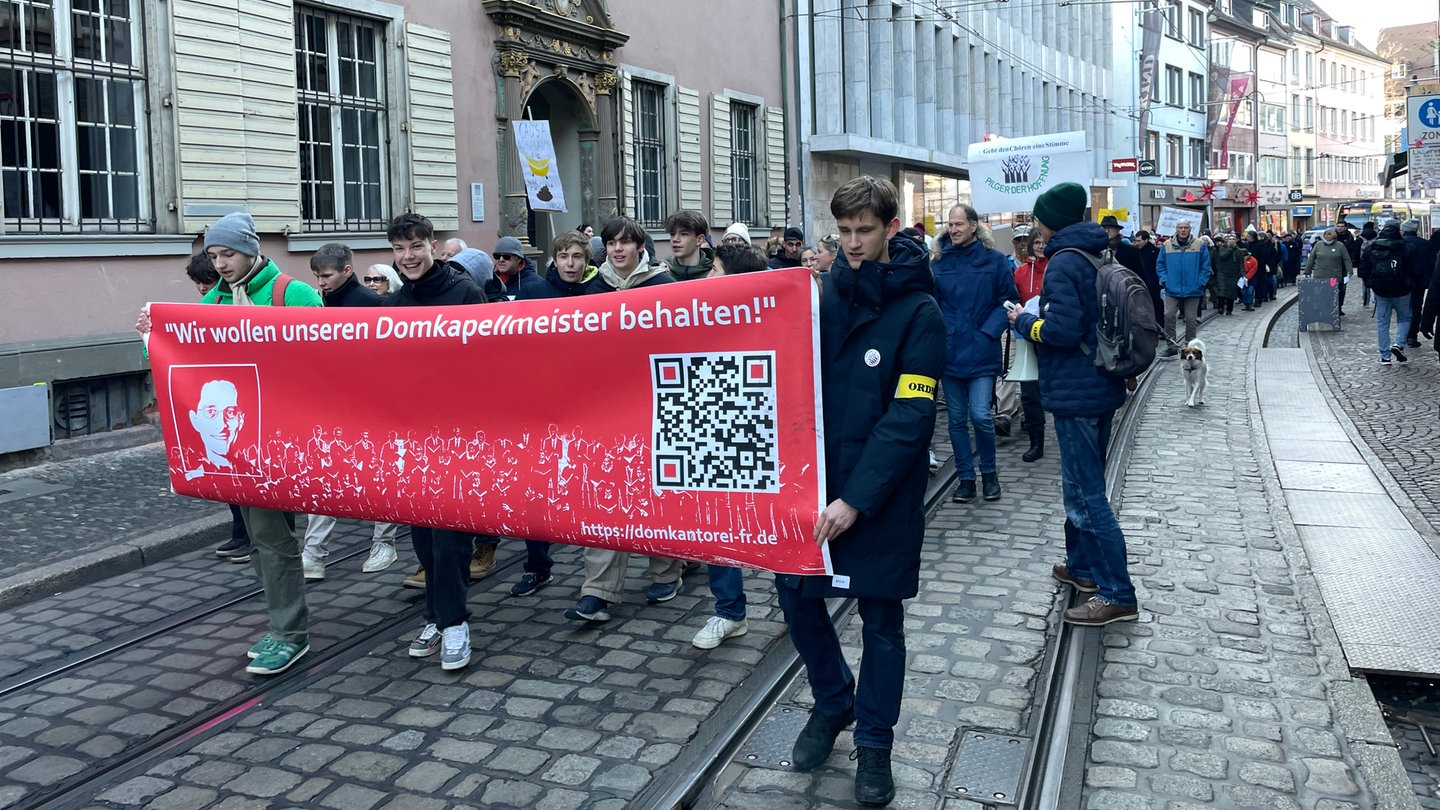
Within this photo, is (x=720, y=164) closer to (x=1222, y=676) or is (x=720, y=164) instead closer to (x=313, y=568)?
(x=313, y=568)

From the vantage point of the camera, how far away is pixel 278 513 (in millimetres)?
5496

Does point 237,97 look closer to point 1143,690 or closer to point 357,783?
point 357,783

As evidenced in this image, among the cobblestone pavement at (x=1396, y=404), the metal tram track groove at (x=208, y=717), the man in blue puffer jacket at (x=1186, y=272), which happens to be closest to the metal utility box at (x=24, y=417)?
the metal tram track groove at (x=208, y=717)

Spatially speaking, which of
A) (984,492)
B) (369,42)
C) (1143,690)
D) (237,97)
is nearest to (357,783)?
(1143,690)

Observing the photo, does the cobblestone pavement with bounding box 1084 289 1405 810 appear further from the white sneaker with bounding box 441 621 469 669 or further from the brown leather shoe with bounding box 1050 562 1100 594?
the white sneaker with bounding box 441 621 469 669

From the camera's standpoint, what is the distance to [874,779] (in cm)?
388

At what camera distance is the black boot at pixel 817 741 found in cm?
416

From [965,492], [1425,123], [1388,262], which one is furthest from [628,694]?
[1425,123]

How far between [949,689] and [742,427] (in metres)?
1.57

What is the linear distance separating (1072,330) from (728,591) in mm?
1952

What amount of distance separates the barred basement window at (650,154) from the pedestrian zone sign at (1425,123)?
1078 centimetres

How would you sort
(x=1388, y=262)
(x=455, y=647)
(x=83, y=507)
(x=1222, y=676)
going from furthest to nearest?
1. (x=1388, y=262)
2. (x=83, y=507)
3. (x=455, y=647)
4. (x=1222, y=676)

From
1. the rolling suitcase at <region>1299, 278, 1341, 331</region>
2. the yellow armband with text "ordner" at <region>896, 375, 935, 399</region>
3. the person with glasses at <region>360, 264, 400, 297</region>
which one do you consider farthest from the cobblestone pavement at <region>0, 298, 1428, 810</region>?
the rolling suitcase at <region>1299, 278, 1341, 331</region>

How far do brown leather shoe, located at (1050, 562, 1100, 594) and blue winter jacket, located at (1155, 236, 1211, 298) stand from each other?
10900 millimetres
